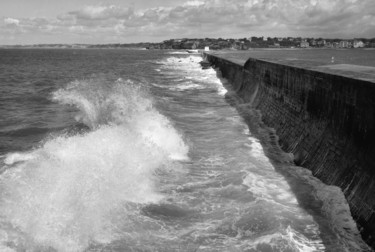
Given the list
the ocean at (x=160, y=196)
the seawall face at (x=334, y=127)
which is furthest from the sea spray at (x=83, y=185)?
the seawall face at (x=334, y=127)

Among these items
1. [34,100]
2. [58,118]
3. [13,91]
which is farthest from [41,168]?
[13,91]

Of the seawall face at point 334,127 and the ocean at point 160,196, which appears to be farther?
the seawall face at point 334,127

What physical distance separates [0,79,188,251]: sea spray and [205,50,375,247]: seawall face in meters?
3.45

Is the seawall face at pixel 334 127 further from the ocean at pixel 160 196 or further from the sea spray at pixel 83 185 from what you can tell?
the sea spray at pixel 83 185

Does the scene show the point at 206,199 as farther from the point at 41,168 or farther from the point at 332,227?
the point at 41,168

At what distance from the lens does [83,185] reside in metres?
7.93

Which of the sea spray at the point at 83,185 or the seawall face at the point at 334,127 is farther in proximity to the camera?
the seawall face at the point at 334,127

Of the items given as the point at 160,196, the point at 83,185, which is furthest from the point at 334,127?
the point at 83,185

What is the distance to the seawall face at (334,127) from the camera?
24.1 feet

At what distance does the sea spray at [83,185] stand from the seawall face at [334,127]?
11.3 feet

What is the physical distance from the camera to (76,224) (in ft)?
21.9

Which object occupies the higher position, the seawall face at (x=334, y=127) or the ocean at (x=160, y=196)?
the seawall face at (x=334, y=127)

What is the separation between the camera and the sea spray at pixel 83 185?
647 cm

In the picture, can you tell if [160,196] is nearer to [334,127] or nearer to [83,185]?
[83,185]
